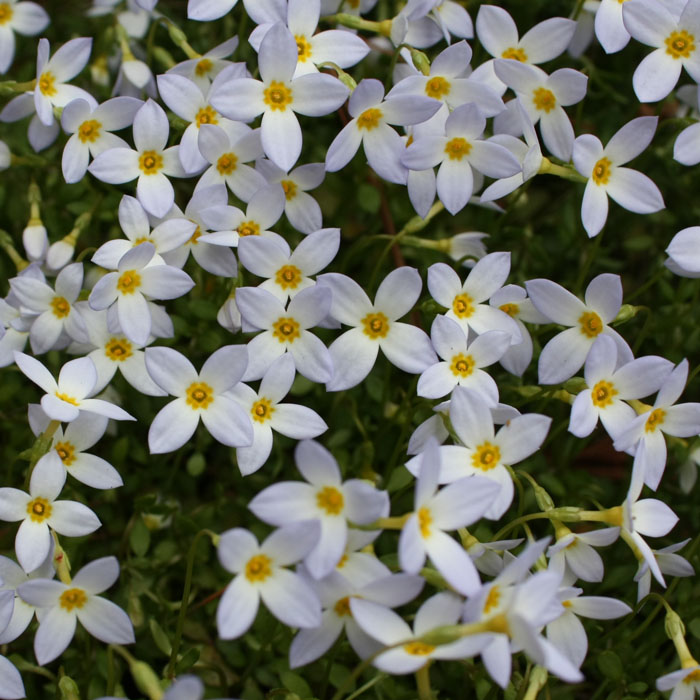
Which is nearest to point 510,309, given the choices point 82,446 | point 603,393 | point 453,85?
point 603,393

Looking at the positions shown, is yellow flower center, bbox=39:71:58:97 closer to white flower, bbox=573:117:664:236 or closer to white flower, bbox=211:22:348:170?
white flower, bbox=211:22:348:170

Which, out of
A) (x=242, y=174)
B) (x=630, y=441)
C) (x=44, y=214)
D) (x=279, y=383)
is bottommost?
(x=44, y=214)

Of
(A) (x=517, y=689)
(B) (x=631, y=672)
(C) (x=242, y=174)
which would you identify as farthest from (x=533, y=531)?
(C) (x=242, y=174)

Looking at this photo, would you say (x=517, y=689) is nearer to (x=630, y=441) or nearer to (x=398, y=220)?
(x=630, y=441)

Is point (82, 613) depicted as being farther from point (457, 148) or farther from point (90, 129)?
point (457, 148)

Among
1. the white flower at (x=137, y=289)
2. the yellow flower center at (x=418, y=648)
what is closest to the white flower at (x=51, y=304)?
the white flower at (x=137, y=289)

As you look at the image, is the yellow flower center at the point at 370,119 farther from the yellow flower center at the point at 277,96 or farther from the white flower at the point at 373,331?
the white flower at the point at 373,331
